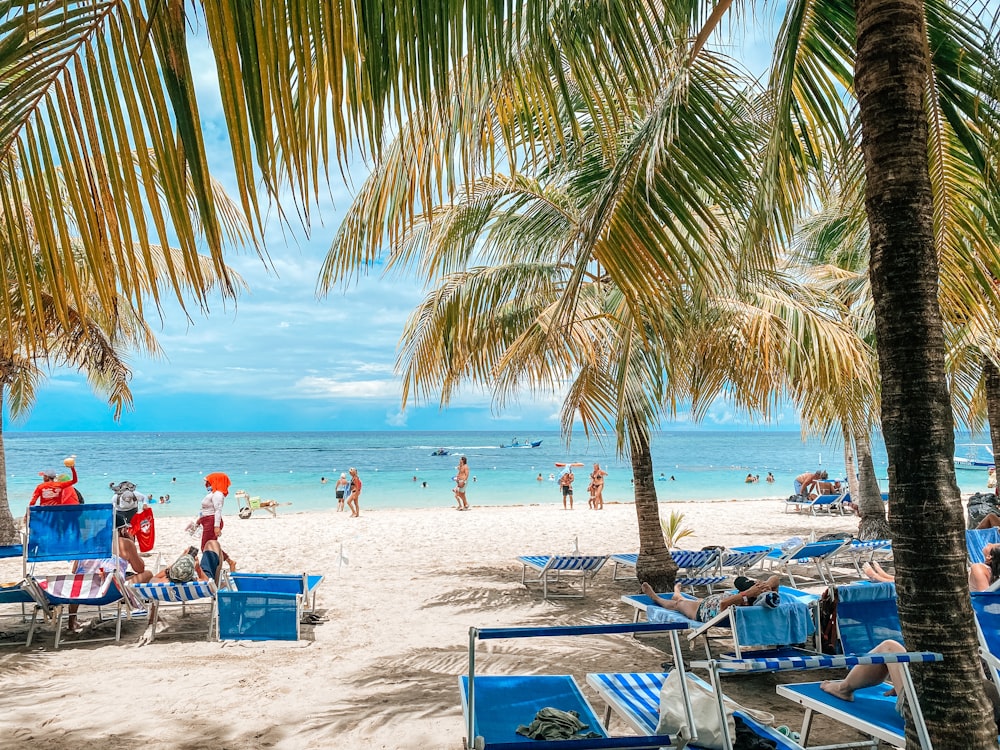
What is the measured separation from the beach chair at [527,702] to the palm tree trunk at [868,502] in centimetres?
966

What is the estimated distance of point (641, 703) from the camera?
3646 millimetres

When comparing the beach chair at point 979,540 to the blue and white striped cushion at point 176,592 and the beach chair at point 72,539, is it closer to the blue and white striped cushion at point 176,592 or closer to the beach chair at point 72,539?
the blue and white striped cushion at point 176,592

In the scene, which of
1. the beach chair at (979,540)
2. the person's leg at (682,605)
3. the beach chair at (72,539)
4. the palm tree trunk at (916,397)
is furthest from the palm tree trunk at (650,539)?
the palm tree trunk at (916,397)

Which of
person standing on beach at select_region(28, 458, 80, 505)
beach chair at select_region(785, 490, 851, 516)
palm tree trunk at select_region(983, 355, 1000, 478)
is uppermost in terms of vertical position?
palm tree trunk at select_region(983, 355, 1000, 478)

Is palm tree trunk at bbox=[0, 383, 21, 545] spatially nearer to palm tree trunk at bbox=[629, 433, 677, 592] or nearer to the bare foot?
palm tree trunk at bbox=[629, 433, 677, 592]

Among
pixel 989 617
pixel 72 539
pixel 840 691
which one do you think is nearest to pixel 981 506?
pixel 989 617

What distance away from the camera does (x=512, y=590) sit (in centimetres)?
872

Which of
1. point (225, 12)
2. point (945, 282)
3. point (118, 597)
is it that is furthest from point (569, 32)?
point (118, 597)

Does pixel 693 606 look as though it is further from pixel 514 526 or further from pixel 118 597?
pixel 514 526

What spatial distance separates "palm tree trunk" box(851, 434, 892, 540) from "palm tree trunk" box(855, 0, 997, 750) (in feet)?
33.1

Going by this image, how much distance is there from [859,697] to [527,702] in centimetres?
168

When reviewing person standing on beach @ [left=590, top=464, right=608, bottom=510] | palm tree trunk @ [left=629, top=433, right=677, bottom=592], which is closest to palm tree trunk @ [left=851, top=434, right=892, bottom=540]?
palm tree trunk @ [left=629, top=433, right=677, bottom=592]

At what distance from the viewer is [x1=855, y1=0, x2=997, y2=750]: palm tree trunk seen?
2.59m

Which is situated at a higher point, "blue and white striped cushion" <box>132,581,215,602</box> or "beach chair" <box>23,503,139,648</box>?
"beach chair" <box>23,503,139,648</box>
